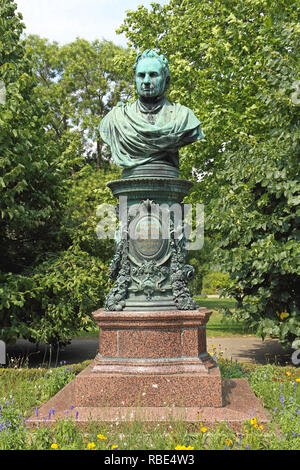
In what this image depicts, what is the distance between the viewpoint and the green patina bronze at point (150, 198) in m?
6.03

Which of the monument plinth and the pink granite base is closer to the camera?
the pink granite base

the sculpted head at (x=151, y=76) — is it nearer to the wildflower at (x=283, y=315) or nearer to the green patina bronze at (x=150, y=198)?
the green patina bronze at (x=150, y=198)

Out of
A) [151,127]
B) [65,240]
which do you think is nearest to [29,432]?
[151,127]

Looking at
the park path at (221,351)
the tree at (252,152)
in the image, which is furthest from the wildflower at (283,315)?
the park path at (221,351)

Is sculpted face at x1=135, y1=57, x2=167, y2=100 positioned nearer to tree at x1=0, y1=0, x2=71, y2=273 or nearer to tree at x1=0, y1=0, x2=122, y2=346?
tree at x1=0, y1=0, x2=122, y2=346

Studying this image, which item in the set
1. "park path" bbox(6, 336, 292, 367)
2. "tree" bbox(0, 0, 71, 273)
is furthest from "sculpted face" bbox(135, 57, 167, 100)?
"park path" bbox(6, 336, 292, 367)

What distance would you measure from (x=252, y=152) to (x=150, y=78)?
3.80 m

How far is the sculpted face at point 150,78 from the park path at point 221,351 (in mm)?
5758

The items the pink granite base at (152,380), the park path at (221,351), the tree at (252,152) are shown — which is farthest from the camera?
the park path at (221,351)

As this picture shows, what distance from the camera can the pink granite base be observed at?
4984mm

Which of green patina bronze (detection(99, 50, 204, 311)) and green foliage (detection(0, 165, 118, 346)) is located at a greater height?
green patina bronze (detection(99, 50, 204, 311))

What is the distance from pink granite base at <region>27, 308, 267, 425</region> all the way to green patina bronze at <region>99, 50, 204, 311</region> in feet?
1.03

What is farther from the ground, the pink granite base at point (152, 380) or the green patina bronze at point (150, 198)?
the green patina bronze at point (150, 198)

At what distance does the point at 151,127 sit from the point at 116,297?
2.31 metres
